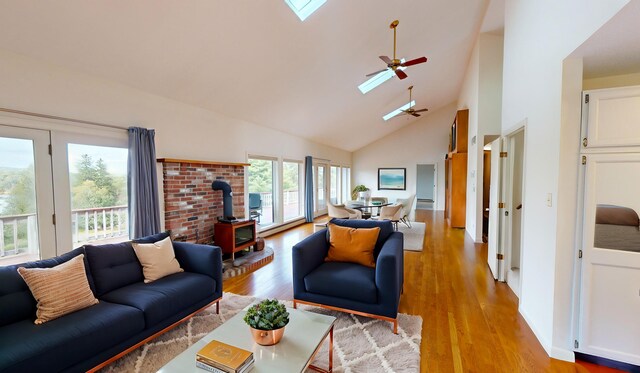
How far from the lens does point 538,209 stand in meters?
2.40

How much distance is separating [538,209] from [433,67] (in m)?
4.83

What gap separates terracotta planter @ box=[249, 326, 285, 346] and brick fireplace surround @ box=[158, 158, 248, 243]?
2.85m

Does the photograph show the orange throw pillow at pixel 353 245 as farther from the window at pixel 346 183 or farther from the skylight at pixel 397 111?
the window at pixel 346 183

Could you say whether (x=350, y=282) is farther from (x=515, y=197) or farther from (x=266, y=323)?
(x=515, y=197)

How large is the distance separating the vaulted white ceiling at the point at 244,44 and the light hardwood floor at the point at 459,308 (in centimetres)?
280

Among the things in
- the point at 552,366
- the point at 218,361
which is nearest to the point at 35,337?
the point at 218,361

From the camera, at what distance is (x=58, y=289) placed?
190 centimetres

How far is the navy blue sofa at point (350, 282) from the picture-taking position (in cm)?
233

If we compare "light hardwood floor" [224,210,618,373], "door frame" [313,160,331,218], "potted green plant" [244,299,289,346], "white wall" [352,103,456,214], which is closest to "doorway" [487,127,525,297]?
"light hardwood floor" [224,210,618,373]

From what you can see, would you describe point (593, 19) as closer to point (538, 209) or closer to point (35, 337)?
point (538, 209)

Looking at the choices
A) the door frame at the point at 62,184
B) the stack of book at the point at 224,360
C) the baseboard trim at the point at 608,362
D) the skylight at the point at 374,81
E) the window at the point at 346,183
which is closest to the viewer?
the stack of book at the point at 224,360

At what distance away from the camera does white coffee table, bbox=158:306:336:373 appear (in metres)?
1.47

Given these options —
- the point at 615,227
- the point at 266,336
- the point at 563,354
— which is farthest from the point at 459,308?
the point at 266,336

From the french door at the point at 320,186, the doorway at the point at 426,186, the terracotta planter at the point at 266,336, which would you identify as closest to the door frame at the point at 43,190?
the terracotta planter at the point at 266,336
